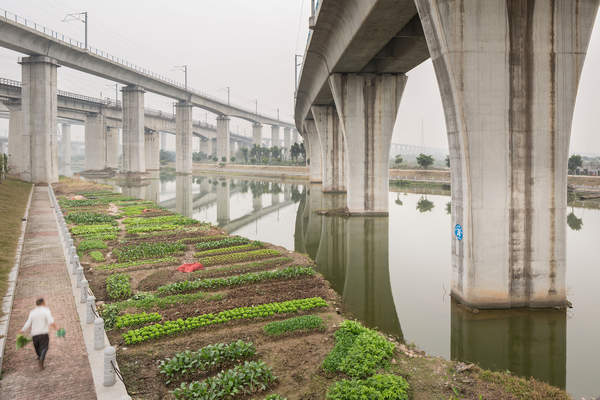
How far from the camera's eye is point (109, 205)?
3434 centimetres

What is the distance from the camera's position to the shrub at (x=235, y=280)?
13.2 metres

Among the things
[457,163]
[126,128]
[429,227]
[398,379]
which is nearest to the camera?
[398,379]

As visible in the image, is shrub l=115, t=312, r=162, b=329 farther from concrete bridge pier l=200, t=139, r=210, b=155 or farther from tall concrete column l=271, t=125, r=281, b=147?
concrete bridge pier l=200, t=139, r=210, b=155

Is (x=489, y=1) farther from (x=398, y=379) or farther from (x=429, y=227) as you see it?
(x=429, y=227)

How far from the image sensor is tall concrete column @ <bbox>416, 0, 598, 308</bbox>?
38.7ft

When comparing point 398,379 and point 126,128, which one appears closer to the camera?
point 398,379

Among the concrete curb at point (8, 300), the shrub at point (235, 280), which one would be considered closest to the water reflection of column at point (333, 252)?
the shrub at point (235, 280)

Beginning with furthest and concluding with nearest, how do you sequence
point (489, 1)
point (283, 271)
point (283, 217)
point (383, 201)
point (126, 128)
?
point (126, 128)
point (283, 217)
point (383, 201)
point (283, 271)
point (489, 1)

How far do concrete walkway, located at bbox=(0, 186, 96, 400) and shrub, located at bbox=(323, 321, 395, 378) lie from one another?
4561 mm

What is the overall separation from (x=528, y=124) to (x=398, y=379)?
28.2 feet

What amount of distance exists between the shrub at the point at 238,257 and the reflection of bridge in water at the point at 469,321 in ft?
7.61

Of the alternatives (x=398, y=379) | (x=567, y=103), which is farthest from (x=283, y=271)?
(x=567, y=103)

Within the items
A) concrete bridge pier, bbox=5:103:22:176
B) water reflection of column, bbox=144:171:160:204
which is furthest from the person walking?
concrete bridge pier, bbox=5:103:22:176

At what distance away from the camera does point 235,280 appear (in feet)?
45.5
